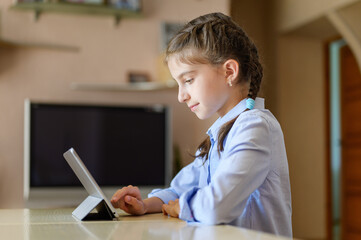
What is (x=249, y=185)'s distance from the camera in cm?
105

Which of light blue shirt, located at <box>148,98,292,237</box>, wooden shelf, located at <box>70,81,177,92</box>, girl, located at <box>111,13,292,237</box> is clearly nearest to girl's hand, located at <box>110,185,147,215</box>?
girl, located at <box>111,13,292,237</box>

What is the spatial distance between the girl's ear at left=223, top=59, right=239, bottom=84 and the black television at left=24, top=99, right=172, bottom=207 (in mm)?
2836

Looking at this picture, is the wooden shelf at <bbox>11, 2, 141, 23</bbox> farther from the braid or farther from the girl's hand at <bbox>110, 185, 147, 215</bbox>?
the girl's hand at <bbox>110, 185, 147, 215</bbox>

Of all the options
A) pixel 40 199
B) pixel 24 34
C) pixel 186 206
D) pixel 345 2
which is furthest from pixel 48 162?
pixel 186 206

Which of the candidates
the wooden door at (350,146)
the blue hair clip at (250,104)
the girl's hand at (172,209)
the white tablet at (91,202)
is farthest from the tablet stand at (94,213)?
the wooden door at (350,146)

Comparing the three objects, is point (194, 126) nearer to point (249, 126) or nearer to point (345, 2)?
point (345, 2)

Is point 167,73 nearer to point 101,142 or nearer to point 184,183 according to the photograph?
point 101,142

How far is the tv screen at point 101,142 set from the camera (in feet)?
12.9

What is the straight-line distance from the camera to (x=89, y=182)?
124 cm

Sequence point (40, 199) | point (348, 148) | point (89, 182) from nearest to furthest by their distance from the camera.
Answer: point (89, 182) → point (40, 199) → point (348, 148)

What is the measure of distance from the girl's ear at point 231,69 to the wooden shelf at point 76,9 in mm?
3102

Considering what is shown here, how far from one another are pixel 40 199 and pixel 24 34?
1337 mm

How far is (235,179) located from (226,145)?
160 millimetres

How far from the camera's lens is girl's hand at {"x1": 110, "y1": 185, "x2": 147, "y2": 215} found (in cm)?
130
